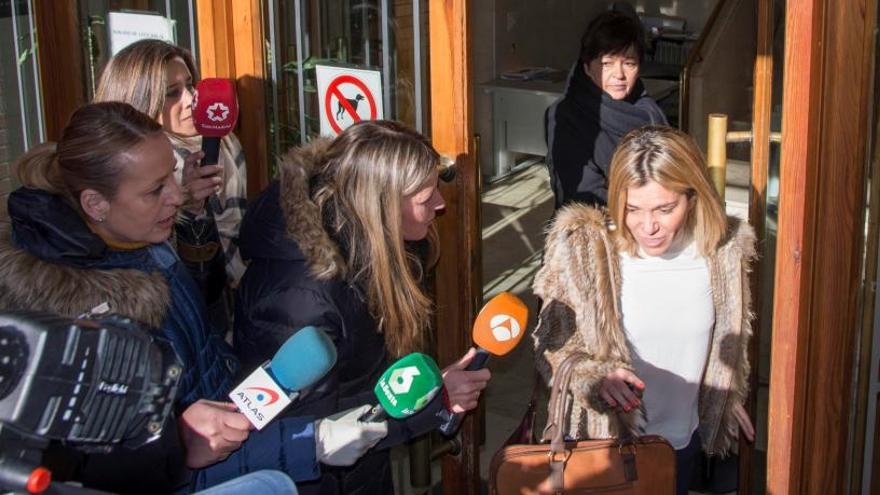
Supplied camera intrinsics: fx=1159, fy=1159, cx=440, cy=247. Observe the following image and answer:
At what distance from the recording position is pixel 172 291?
2.90 metres

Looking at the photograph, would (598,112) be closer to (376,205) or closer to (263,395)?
(376,205)

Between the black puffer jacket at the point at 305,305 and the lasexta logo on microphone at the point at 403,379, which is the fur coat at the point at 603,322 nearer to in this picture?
the black puffer jacket at the point at 305,305

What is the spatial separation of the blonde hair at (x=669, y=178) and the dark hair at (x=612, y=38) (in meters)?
1.13

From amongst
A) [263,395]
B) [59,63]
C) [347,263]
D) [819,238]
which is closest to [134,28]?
[59,63]

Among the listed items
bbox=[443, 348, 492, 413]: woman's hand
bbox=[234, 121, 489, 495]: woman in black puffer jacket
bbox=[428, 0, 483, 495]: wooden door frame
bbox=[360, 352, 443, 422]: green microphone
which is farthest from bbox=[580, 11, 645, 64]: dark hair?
bbox=[360, 352, 443, 422]: green microphone

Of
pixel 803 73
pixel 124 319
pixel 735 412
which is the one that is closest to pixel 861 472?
pixel 735 412

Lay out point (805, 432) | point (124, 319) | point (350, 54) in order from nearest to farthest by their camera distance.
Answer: point (124, 319) → point (805, 432) → point (350, 54)

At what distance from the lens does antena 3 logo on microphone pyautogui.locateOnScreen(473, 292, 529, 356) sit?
283 cm

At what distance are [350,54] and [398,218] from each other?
4.80ft

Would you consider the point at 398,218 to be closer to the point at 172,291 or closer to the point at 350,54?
the point at 172,291

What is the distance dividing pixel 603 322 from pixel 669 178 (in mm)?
438

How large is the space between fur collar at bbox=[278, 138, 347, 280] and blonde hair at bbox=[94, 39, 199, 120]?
3.31 ft

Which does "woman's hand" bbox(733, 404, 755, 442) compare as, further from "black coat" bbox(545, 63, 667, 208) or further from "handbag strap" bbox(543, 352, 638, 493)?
"black coat" bbox(545, 63, 667, 208)

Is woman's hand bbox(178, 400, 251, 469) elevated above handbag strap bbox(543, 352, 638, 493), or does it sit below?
above
